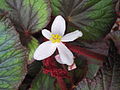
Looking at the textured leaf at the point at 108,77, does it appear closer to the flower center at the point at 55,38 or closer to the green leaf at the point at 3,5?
the flower center at the point at 55,38

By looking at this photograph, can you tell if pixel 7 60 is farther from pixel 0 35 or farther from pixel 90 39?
pixel 90 39

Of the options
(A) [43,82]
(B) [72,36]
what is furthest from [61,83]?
(B) [72,36]

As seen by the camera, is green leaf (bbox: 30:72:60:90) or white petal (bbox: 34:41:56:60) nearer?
white petal (bbox: 34:41:56:60)

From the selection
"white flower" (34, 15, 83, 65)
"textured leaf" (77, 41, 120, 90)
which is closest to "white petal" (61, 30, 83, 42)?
"white flower" (34, 15, 83, 65)

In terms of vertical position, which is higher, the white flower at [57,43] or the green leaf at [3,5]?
the green leaf at [3,5]

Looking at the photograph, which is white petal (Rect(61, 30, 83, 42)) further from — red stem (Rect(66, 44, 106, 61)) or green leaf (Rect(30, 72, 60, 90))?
green leaf (Rect(30, 72, 60, 90))

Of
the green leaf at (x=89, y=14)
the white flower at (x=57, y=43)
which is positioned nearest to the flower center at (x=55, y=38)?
the white flower at (x=57, y=43)
